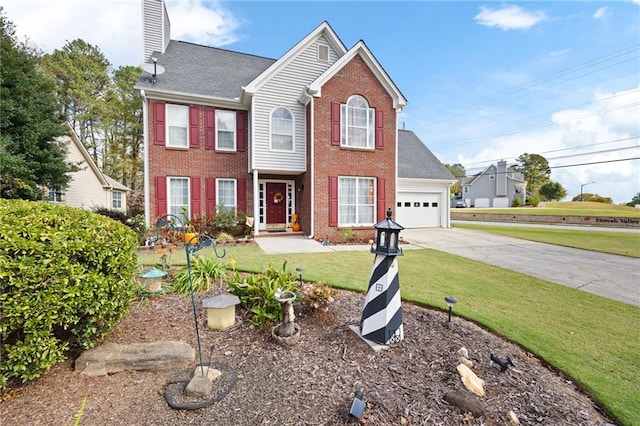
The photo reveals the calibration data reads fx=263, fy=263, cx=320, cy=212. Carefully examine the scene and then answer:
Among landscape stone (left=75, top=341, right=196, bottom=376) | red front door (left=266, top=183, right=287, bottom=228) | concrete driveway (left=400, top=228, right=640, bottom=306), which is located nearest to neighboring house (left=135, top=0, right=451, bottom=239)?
red front door (left=266, top=183, right=287, bottom=228)

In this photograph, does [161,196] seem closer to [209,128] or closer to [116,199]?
[209,128]

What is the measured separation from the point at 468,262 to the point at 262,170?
7.87m

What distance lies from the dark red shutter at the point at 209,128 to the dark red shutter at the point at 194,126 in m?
0.29

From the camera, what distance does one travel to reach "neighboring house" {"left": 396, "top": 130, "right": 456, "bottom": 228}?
49.8 ft

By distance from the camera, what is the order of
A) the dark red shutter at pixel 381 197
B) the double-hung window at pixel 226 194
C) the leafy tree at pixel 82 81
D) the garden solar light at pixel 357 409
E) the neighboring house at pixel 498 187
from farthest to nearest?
the neighboring house at pixel 498 187, the leafy tree at pixel 82 81, the dark red shutter at pixel 381 197, the double-hung window at pixel 226 194, the garden solar light at pixel 357 409

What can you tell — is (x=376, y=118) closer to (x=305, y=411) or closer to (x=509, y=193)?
(x=305, y=411)

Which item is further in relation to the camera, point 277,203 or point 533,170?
point 533,170

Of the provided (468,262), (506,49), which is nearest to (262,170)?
(468,262)

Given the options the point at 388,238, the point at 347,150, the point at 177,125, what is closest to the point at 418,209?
the point at 347,150

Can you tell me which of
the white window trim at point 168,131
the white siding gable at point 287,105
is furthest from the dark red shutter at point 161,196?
the white siding gable at point 287,105

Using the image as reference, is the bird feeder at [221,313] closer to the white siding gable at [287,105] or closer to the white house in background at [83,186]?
the white siding gable at [287,105]

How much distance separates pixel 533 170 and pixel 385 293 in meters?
57.5

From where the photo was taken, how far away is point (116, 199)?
20.3 meters

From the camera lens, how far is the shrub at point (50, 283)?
1809 millimetres
